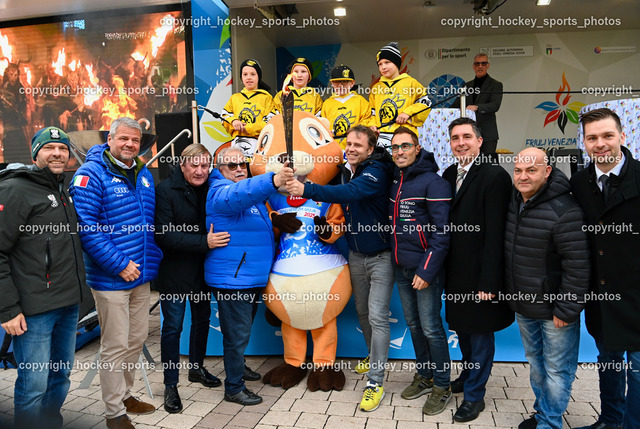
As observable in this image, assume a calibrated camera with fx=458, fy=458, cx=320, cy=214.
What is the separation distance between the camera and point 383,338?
131 inches

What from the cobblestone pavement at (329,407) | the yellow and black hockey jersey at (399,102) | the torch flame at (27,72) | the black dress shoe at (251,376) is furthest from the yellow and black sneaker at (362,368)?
the torch flame at (27,72)

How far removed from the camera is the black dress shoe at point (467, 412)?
3.07 m

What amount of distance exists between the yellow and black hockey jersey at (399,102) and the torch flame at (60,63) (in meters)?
6.88

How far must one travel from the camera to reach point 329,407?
11.0ft

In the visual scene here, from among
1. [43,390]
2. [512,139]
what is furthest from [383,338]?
[512,139]

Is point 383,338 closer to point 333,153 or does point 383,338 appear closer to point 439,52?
point 333,153

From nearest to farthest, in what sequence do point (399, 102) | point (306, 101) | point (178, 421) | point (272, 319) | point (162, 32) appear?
1. point (178, 421)
2. point (272, 319)
3. point (399, 102)
4. point (306, 101)
5. point (162, 32)

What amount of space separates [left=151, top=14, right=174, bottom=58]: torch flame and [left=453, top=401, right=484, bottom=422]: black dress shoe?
7.46m

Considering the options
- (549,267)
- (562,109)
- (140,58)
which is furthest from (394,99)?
(562,109)

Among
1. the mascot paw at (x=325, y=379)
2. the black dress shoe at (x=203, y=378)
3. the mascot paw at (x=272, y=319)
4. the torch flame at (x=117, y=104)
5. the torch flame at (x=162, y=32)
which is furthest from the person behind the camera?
the torch flame at (x=117, y=104)

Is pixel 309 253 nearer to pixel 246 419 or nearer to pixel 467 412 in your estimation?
pixel 246 419

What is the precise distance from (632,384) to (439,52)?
8894 millimetres

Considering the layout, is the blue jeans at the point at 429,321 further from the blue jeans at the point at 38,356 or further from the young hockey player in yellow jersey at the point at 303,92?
the young hockey player in yellow jersey at the point at 303,92

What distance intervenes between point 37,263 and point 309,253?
5.89ft
